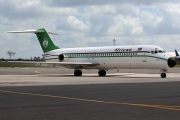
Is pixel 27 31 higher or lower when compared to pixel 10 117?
higher

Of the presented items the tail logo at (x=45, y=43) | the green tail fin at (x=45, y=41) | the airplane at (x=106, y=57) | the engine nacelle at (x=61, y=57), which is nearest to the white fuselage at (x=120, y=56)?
the airplane at (x=106, y=57)

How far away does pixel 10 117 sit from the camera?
32.7ft

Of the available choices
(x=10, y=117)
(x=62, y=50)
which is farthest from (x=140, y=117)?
(x=62, y=50)

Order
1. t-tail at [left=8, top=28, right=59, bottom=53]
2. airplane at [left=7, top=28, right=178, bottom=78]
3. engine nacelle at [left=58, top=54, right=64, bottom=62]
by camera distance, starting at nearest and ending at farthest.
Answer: airplane at [left=7, top=28, right=178, bottom=78] → engine nacelle at [left=58, top=54, right=64, bottom=62] → t-tail at [left=8, top=28, right=59, bottom=53]

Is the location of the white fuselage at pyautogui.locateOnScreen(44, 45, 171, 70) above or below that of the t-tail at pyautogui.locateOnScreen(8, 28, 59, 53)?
below

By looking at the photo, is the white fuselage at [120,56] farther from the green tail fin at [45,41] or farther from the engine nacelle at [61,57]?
the green tail fin at [45,41]

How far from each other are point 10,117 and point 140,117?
337 cm

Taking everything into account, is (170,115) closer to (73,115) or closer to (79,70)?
(73,115)

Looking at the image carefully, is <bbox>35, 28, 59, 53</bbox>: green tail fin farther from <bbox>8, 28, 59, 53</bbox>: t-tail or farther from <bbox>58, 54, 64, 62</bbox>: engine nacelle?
<bbox>58, 54, 64, 62</bbox>: engine nacelle

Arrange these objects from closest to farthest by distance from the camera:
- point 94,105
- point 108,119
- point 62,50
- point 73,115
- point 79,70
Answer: point 108,119
point 73,115
point 94,105
point 79,70
point 62,50

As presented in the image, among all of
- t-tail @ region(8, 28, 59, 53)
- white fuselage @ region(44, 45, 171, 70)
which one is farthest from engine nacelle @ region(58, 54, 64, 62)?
t-tail @ region(8, 28, 59, 53)

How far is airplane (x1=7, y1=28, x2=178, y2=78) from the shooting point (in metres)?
36.1

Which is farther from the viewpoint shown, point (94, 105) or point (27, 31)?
point (27, 31)

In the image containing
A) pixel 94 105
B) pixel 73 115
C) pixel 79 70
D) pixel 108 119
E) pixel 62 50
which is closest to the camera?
pixel 108 119
